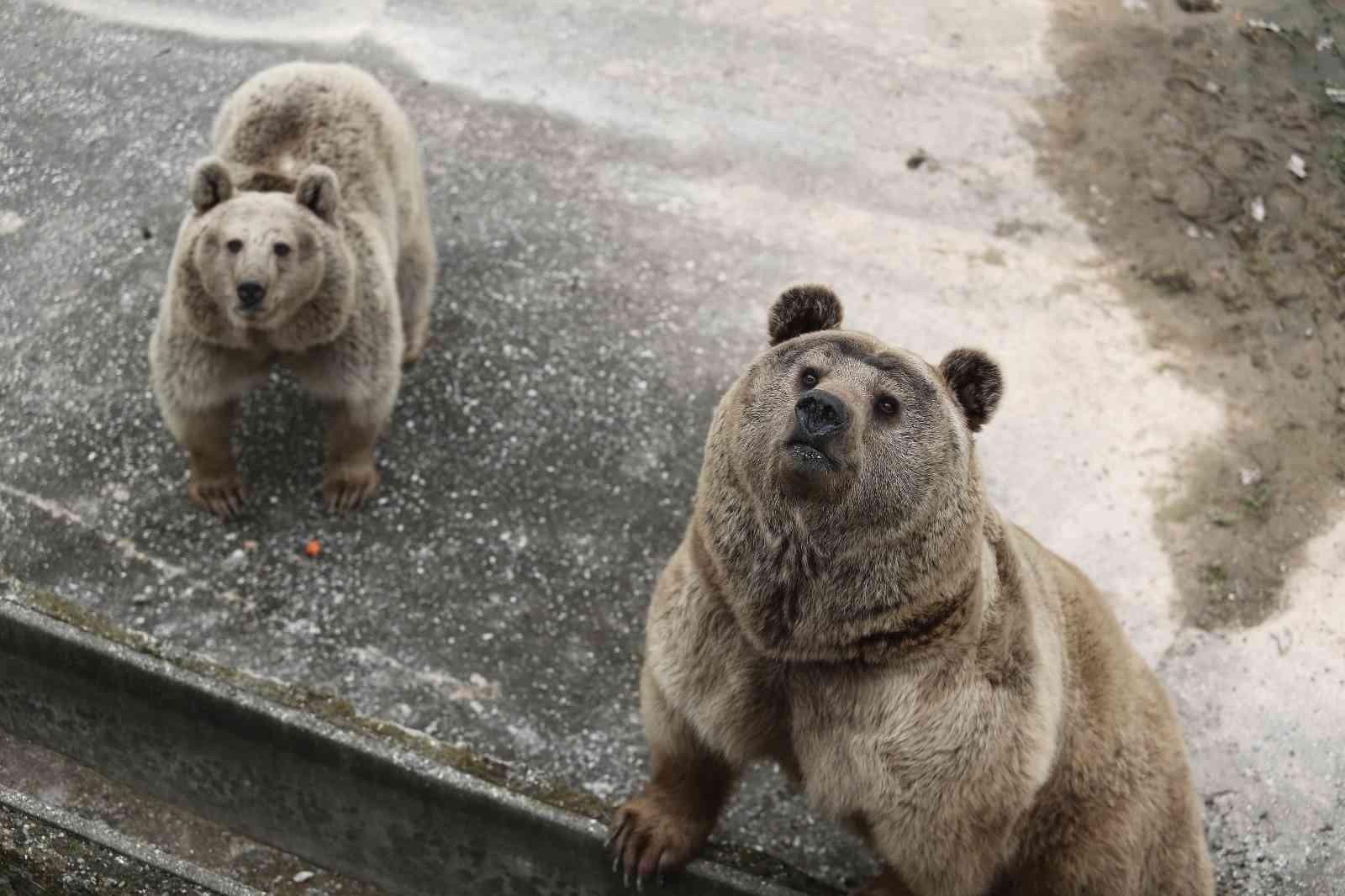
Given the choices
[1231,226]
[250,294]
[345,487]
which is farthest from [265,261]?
[1231,226]

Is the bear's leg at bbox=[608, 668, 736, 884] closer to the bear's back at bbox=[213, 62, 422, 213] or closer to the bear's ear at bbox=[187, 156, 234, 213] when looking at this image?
the bear's ear at bbox=[187, 156, 234, 213]

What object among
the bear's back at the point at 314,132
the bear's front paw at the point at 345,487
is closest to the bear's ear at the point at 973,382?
the bear's front paw at the point at 345,487

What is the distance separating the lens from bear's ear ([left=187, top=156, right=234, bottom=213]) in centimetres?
619

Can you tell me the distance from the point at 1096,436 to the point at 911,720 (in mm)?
3568

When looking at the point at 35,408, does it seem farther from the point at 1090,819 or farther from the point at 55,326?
the point at 1090,819

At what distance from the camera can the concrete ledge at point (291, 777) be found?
5301 millimetres

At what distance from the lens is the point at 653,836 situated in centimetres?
502

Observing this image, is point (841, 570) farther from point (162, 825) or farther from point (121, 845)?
point (162, 825)

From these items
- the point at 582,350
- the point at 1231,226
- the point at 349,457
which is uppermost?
the point at 349,457

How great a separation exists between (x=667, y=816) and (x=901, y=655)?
4.16 feet

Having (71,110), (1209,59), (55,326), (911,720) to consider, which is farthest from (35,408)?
(1209,59)

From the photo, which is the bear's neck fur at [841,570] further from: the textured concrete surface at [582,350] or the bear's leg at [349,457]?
the bear's leg at [349,457]

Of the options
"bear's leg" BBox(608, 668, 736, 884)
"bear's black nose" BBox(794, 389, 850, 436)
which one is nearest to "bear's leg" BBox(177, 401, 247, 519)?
"bear's leg" BBox(608, 668, 736, 884)

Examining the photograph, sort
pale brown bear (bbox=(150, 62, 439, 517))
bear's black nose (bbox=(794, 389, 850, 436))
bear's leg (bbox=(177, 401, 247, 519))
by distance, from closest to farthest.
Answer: bear's black nose (bbox=(794, 389, 850, 436)), pale brown bear (bbox=(150, 62, 439, 517)), bear's leg (bbox=(177, 401, 247, 519))
